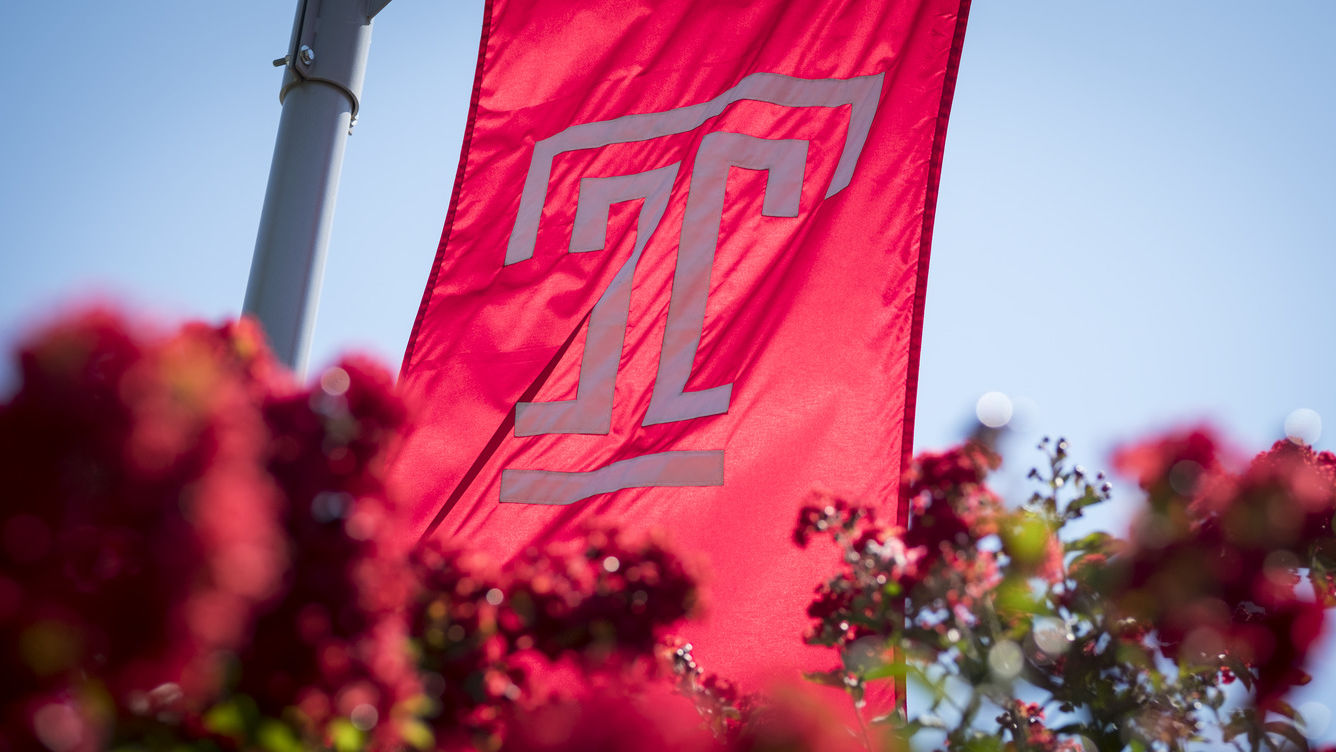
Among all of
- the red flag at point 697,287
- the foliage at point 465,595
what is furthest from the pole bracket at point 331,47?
the foliage at point 465,595

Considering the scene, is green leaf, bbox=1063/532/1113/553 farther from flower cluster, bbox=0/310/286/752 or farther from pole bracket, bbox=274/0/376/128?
pole bracket, bbox=274/0/376/128

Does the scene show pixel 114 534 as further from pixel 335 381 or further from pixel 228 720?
pixel 335 381

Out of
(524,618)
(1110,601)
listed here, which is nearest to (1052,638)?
(1110,601)

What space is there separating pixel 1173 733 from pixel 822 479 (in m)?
1.60

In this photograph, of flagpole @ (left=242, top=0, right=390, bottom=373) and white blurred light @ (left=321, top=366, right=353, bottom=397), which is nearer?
white blurred light @ (left=321, top=366, right=353, bottom=397)

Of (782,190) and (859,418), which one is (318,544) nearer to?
(859,418)

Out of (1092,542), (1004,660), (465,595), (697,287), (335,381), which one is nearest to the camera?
(335,381)

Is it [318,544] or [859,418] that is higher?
[859,418]

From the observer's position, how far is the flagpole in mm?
3449

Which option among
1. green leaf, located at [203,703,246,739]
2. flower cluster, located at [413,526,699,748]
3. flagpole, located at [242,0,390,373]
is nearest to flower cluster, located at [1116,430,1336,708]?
flower cluster, located at [413,526,699,748]

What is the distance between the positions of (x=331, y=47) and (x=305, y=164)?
0.45 m

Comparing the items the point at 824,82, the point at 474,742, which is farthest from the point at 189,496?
the point at 824,82

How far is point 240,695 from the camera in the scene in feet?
3.07

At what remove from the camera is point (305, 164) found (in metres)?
3.60
